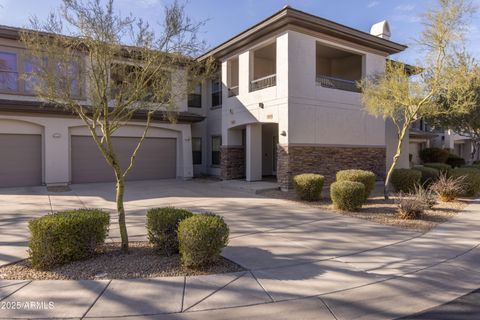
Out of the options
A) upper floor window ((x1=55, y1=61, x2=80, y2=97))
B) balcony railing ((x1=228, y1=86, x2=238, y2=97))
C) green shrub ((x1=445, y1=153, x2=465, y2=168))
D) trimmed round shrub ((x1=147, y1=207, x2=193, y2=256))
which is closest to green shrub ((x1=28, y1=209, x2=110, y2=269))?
trimmed round shrub ((x1=147, y1=207, x2=193, y2=256))

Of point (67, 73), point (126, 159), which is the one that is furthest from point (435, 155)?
point (67, 73)

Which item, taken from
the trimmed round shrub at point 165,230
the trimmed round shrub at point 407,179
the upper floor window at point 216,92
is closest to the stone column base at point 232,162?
the upper floor window at point 216,92

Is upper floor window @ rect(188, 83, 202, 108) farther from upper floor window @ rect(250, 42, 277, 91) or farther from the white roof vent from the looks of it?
the white roof vent

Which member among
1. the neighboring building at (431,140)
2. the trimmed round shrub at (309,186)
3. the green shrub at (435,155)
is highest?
the neighboring building at (431,140)

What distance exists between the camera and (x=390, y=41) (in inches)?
659

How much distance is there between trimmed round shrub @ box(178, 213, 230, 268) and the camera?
496 cm

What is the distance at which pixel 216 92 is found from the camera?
20.1 m

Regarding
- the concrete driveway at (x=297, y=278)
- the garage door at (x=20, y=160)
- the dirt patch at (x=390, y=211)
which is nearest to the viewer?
the concrete driveway at (x=297, y=278)

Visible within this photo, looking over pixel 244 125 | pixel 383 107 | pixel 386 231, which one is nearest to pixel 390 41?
pixel 383 107

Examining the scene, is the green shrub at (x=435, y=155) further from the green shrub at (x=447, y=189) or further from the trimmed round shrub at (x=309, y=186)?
the trimmed round shrub at (x=309, y=186)

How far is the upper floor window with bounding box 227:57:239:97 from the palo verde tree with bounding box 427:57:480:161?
367 inches

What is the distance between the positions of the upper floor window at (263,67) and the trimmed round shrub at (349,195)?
6.80 meters

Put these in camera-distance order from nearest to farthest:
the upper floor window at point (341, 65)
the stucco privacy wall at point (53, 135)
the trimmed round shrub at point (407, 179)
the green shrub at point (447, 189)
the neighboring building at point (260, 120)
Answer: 1. the green shrub at point (447, 189)
2. the trimmed round shrub at point (407, 179)
3. the neighboring building at point (260, 120)
4. the stucco privacy wall at point (53, 135)
5. the upper floor window at point (341, 65)

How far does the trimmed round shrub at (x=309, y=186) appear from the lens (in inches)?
456
